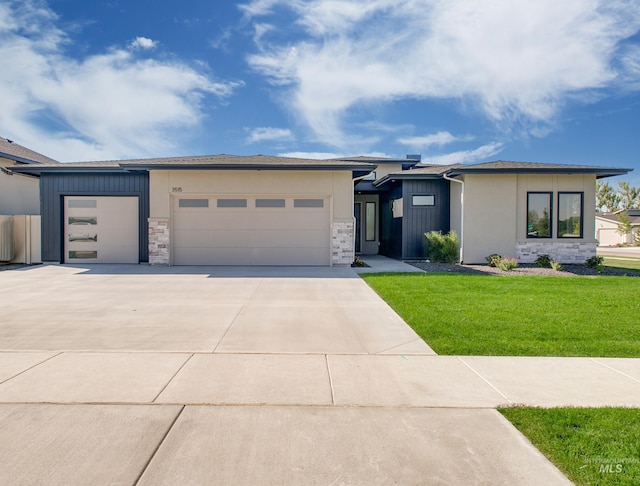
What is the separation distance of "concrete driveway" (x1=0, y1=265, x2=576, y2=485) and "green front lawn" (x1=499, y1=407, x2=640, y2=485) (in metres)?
0.13

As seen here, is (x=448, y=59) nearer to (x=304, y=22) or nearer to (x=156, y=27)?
(x=304, y=22)

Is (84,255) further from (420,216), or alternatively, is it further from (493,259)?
(493,259)

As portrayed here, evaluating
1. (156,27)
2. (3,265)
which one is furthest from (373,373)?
(3,265)

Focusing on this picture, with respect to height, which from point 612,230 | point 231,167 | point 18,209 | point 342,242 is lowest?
point 342,242

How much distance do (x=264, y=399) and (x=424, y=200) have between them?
13.6m

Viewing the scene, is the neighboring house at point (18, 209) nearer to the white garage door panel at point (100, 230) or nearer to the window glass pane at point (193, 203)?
the white garage door panel at point (100, 230)

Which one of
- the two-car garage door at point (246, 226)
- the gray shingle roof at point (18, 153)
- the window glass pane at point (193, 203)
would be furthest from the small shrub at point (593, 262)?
the gray shingle roof at point (18, 153)

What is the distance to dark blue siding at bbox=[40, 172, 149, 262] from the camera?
14234 mm

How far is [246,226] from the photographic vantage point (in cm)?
1393

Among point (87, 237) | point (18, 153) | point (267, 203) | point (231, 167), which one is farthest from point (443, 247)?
point (18, 153)

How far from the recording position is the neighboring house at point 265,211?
13.8 metres

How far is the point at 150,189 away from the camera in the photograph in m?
13.8

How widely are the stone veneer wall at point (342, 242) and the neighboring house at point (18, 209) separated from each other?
439 inches

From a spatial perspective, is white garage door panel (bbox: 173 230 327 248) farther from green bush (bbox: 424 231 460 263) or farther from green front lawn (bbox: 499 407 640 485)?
green front lawn (bbox: 499 407 640 485)
